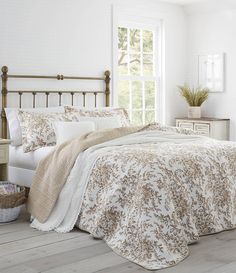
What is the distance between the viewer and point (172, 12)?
6910 mm

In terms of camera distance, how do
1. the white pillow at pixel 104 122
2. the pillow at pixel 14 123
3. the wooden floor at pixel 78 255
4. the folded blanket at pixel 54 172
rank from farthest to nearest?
the white pillow at pixel 104 122 < the pillow at pixel 14 123 < the folded blanket at pixel 54 172 < the wooden floor at pixel 78 255

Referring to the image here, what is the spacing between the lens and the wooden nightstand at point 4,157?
4520 mm

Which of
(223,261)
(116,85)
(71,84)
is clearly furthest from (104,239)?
(116,85)

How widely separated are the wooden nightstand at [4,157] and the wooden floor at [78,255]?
2.40 feet

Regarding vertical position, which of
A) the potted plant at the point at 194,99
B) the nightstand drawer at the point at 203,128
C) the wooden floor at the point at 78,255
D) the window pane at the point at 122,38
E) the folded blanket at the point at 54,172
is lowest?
the wooden floor at the point at 78,255

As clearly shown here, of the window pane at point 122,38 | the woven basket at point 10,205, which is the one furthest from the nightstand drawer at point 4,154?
the window pane at point 122,38

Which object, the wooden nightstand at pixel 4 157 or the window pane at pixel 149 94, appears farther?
the window pane at pixel 149 94

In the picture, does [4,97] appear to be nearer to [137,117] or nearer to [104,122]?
[104,122]

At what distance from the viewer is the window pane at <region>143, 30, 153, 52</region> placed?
674 cm

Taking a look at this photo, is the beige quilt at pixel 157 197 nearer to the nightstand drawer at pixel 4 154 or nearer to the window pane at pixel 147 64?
the nightstand drawer at pixel 4 154

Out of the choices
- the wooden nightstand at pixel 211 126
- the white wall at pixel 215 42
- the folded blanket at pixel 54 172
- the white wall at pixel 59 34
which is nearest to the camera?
the folded blanket at pixel 54 172

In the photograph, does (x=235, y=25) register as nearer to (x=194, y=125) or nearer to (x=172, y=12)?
(x=172, y=12)

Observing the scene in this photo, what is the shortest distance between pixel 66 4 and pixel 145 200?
3.12 metres

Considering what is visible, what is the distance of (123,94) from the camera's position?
6523mm
